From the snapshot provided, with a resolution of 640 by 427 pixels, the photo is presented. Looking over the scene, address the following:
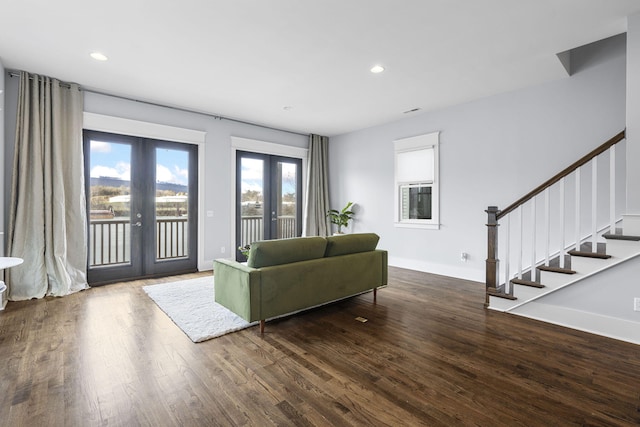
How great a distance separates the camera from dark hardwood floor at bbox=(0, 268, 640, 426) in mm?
1771

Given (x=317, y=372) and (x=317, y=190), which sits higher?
(x=317, y=190)

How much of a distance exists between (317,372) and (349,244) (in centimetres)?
160

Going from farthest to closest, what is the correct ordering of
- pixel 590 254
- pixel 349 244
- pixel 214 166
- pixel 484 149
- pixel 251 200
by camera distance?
pixel 251 200 → pixel 214 166 → pixel 484 149 → pixel 349 244 → pixel 590 254

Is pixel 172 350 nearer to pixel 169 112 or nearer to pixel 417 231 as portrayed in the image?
pixel 169 112

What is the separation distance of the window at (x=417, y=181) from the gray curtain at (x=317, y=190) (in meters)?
1.82

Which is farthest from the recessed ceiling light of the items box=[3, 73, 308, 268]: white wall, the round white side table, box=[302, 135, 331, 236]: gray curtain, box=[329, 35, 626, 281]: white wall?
box=[329, 35, 626, 281]: white wall

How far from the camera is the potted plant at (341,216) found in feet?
22.5

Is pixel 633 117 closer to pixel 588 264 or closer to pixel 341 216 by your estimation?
pixel 588 264

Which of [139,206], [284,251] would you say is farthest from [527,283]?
[139,206]

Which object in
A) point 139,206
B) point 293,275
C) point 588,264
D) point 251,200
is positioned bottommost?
point 293,275

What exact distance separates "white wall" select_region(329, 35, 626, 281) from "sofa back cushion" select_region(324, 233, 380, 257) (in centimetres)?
209

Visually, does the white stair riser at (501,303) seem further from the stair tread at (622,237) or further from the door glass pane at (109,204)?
the door glass pane at (109,204)

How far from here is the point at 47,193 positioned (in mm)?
3980

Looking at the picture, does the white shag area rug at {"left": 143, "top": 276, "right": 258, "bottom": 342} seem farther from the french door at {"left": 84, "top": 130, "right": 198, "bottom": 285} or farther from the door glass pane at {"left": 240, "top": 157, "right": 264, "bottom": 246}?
the door glass pane at {"left": 240, "top": 157, "right": 264, "bottom": 246}
